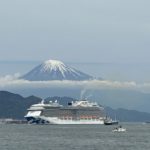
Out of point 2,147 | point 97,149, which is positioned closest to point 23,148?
point 2,147

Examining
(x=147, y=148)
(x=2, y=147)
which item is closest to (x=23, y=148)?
(x=2, y=147)

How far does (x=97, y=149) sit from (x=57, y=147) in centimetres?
682

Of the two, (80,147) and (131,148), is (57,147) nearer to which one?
(80,147)

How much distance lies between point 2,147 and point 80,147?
36.4 ft

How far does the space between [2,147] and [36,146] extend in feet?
17.0

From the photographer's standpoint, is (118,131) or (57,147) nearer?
(57,147)

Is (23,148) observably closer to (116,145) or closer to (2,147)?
(2,147)

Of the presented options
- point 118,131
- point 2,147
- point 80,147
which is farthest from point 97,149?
point 118,131

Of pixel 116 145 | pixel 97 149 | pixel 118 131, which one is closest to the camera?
pixel 97 149

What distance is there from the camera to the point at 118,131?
174375 mm

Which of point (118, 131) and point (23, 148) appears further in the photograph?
point (118, 131)

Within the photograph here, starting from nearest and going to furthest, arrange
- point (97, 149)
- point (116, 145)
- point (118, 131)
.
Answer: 1. point (97, 149)
2. point (116, 145)
3. point (118, 131)

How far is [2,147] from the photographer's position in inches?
4215

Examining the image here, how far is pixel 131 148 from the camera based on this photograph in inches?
4242
